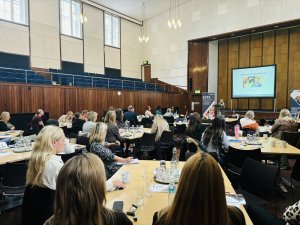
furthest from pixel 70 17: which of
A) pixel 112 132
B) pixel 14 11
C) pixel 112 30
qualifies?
pixel 112 132

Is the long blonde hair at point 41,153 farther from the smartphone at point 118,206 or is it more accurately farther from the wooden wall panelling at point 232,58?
the wooden wall panelling at point 232,58

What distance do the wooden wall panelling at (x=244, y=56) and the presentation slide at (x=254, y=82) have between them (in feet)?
3.28

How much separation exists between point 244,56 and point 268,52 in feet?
4.54

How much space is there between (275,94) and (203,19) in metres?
6.08

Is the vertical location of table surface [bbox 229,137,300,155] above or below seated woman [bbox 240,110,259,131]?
below

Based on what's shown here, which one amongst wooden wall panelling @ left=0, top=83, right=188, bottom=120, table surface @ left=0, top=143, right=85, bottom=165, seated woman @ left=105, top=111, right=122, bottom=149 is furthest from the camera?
wooden wall panelling @ left=0, top=83, right=188, bottom=120

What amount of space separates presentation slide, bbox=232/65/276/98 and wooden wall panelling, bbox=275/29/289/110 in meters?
1.06

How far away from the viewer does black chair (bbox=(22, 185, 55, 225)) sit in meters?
1.93

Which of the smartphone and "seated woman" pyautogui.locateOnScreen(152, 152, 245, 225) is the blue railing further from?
"seated woman" pyautogui.locateOnScreen(152, 152, 245, 225)

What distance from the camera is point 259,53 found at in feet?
45.4

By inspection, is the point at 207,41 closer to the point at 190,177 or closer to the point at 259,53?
the point at 259,53

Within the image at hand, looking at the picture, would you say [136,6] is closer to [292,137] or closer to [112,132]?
[112,132]

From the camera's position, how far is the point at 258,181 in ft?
9.41

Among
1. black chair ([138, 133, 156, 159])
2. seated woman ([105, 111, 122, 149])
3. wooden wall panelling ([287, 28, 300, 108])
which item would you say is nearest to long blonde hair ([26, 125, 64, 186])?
seated woman ([105, 111, 122, 149])
